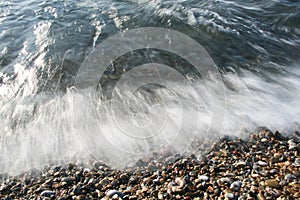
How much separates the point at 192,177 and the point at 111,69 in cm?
414

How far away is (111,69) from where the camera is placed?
698cm

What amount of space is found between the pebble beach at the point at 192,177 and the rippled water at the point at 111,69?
0.35 m

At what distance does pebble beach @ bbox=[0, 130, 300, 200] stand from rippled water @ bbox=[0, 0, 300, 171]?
353 mm

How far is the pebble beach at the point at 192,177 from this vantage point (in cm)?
329

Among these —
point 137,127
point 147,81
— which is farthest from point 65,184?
point 147,81

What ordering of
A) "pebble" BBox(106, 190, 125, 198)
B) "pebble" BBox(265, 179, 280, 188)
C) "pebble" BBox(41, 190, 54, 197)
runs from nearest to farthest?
"pebble" BBox(265, 179, 280, 188) < "pebble" BBox(106, 190, 125, 198) < "pebble" BBox(41, 190, 54, 197)

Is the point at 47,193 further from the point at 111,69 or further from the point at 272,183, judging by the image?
the point at 111,69

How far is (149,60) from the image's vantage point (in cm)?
717

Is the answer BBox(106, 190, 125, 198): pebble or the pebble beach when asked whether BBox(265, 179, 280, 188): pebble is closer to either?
the pebble beach

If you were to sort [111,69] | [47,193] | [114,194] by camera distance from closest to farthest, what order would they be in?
[114,194] → [47,193] → [111,69]

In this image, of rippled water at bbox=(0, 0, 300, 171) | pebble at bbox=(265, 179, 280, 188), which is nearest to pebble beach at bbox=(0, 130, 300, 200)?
pebble at bbox=(265, 179, 280, 188)

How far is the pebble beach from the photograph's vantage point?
10.8 ft

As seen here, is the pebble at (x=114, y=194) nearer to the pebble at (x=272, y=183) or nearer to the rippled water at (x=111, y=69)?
the rippled water at (x=111, y=69)

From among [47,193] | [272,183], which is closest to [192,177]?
[272,183]
